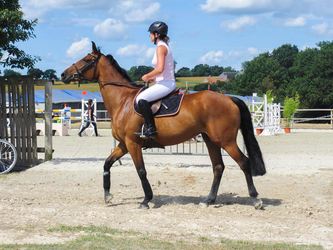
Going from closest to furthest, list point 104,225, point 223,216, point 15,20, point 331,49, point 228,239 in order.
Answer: point 228,239 → point 104,225 → point 223,216 → point 15,20 → point 331,49

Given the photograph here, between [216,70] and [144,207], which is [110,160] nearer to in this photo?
[144,207]

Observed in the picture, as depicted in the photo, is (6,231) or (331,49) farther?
(331,49)

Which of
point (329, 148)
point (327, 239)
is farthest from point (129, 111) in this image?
point (329, 148)

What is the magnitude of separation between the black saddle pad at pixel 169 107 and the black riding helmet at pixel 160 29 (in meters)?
1.04

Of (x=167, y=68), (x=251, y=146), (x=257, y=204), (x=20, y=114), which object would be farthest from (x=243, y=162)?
(x=20, y=114)

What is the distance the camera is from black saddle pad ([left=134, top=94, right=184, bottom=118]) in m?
6.34

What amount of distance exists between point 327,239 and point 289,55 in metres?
90.8

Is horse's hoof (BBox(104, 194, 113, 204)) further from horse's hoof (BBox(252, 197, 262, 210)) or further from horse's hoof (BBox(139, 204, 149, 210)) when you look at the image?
horse's hoof (BBox(252, 197, 262, 210))

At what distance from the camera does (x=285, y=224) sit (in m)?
5.33

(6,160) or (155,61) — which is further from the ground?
(155,61)

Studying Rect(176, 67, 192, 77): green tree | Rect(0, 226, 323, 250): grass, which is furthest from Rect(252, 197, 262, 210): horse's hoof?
Rect(176, 67, 192, 77): green tree

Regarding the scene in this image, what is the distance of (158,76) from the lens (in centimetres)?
640

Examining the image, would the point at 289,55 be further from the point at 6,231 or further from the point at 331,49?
the point at 6,231

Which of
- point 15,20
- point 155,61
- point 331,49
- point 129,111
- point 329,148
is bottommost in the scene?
point 329,148
